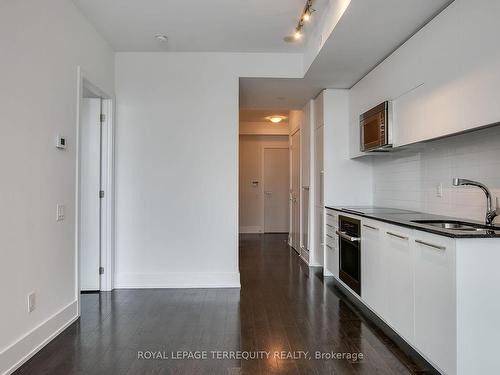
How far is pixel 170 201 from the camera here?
162 inches

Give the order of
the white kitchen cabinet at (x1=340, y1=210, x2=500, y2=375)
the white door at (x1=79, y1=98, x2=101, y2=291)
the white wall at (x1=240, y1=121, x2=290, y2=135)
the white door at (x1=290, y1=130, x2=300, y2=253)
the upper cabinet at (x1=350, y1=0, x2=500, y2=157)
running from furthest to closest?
the white wall at (x1=240, y1=121, x2=290, y2=135), the white door at (x1=290, y1=130, x2=300, y2=253), the white door at (x1=79, y1=98, x2=101, y2=291), the upper cabinet at (x1=350, y1=0, x2=500, y2=157), the white kitchen cabinet at (x1=340, y1=210, x2=500, y2=375)

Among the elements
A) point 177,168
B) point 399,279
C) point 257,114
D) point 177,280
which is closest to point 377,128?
point 399,279

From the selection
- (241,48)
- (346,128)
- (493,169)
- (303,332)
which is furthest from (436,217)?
(241,48)

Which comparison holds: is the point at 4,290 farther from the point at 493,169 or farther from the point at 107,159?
the point at 493,169

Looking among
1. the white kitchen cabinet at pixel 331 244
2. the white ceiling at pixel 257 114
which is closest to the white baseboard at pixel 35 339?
the white kitchen cabinet at pixel 331 244

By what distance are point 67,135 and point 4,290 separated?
1.29 meters

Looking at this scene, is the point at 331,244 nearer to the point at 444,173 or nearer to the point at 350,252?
the point at 350,252

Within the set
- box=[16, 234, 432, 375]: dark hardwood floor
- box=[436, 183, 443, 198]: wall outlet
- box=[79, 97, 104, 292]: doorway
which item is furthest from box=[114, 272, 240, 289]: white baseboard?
box=[436, 183, 443, 198]: wall outlet

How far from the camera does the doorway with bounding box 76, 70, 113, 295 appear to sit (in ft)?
12.8

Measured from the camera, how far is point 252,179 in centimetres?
909

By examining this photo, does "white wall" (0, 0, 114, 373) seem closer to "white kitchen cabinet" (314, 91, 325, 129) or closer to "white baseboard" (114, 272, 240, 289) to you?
"white baseboard" (114, 272, 240, 289)

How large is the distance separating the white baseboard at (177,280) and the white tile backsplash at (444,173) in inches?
78.5

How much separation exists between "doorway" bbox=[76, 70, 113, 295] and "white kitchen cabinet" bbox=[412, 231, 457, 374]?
307 centimetres

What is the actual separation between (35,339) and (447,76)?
330cm
